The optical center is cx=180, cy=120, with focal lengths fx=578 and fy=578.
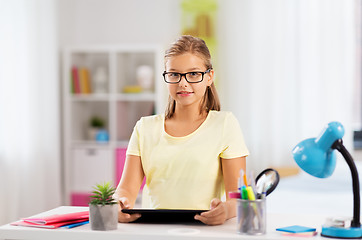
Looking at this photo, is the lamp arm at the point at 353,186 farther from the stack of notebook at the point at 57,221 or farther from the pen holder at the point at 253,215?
the stack of notebook at the point at 57,221

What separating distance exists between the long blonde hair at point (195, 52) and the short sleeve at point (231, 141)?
9 centimetres

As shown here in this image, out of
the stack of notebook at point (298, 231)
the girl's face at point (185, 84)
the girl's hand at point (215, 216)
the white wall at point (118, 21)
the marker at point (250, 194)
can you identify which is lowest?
the stack of notebook at point (298, 231)

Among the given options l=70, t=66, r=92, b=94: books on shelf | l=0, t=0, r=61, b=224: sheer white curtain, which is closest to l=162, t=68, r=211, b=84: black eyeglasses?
l=0, t=0, r=61, b=224: sheer white curtain

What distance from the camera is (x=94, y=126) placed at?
480cm

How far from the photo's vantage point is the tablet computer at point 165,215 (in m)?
1.34

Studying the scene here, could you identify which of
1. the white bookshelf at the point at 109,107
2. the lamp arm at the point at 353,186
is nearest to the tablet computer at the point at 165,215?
the lamp arm at the point at 353,186

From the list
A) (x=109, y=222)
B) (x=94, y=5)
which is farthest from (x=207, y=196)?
(x=94, y=5)

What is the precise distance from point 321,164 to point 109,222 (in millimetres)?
484

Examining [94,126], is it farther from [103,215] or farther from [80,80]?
[103,215]

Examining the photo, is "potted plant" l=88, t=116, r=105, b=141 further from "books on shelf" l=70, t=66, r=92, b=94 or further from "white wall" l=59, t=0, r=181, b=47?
"white wall" l=59, t=0, r=181, b=47

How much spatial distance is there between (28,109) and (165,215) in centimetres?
303

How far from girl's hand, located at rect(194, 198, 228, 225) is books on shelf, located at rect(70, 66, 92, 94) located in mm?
3420

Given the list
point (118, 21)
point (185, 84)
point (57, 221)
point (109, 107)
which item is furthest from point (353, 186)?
point (118, 21)

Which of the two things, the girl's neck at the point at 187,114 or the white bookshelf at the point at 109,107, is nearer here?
the girl's neck at the point at 187,114
